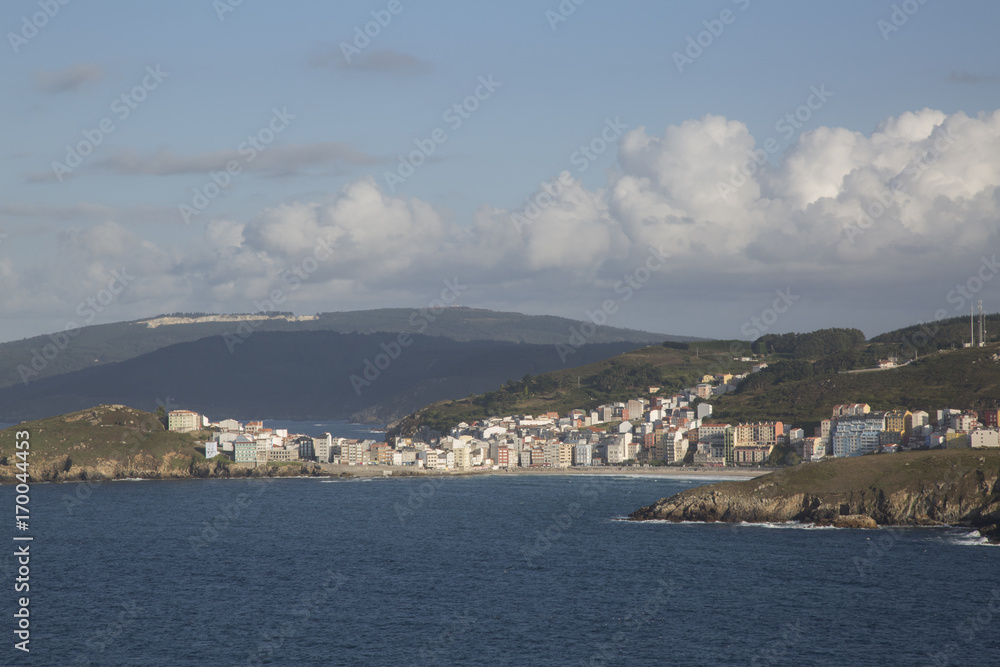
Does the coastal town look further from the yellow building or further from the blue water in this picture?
the blue water

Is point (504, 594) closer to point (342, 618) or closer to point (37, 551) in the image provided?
point (342, 618)

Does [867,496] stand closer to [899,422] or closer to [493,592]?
[493,592]

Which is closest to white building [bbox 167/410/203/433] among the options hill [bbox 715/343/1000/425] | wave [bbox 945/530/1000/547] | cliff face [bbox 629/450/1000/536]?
hill [bbox 715/343/1000/425]

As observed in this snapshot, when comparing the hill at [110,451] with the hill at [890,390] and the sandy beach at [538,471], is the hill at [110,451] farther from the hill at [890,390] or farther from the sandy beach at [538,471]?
the hill at [890,390]

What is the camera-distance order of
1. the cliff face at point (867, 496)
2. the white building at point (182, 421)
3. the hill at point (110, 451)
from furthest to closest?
1. the white building at point (182, 421)
2. the hill at point (110, 451)
3. the cliff face at point (867, 496)

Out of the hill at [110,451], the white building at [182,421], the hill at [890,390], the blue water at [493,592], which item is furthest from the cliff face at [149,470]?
the hill at [890,390]

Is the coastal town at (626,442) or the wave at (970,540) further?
the coastal town at (626,442)
